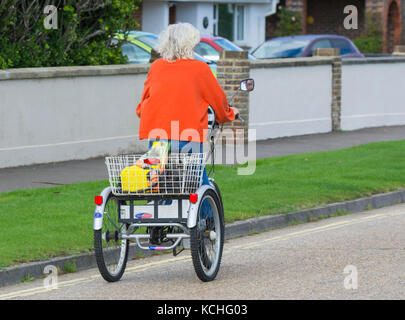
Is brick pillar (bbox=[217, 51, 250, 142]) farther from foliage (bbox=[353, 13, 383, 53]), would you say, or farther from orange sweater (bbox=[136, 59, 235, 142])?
foliage (bbox=[353, 13, 383, 53])

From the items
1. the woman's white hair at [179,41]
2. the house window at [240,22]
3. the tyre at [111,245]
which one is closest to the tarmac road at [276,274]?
the tyre at [111,245]

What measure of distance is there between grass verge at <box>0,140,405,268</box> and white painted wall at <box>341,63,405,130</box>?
4904mm

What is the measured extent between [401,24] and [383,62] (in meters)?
21.2

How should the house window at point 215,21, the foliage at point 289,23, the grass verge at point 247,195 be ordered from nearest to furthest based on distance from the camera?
the grass verge at point 247,195 < the house window at point 215,21 < the foliage at point 289,23

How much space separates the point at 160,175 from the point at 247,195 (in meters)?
4.78

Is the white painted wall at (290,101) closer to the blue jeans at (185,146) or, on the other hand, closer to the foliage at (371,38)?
the blue jeans at (185,146)

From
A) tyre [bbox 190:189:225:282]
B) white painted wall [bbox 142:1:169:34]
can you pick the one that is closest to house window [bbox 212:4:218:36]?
white painted wall [bbox 142:1:169:34]

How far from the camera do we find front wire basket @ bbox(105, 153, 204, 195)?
315 inches

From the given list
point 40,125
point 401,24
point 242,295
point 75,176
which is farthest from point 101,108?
point 401,24

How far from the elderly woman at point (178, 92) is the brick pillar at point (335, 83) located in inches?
556

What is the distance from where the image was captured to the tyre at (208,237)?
800 centimetres

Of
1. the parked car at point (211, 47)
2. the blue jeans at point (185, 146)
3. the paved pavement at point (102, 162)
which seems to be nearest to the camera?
the blue jeans at point (185, 146)

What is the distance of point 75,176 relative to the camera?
48.1ft
